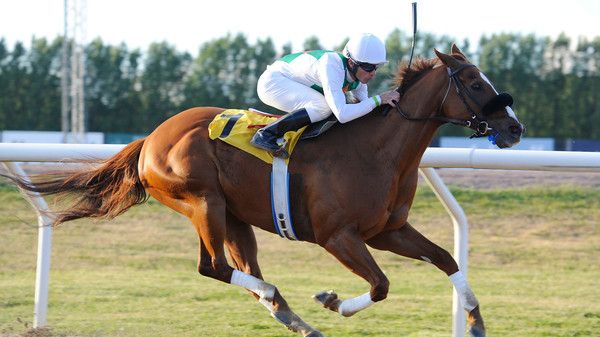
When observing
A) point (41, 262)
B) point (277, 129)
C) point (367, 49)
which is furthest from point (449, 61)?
point (41, 262)

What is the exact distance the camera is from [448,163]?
→ 17.2 feet

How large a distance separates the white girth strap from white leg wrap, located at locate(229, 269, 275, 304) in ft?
1.04

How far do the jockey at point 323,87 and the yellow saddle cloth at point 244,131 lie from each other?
49mm

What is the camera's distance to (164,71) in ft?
111

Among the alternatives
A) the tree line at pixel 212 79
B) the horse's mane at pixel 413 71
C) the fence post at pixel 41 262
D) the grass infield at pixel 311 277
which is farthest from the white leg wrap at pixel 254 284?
the tree line at pixel 212 79

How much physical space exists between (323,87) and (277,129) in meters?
0.30

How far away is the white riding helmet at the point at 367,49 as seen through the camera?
4773mm

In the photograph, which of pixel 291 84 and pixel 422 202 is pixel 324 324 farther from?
pixel 422 202

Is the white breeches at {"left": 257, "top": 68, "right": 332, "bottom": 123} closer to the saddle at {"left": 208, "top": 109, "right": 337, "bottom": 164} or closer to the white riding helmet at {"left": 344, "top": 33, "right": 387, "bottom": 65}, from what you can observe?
the saddle at {"left": 208, "top": 109, "right": 337, "bottom": 164}

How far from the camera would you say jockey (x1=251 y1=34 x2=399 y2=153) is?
477cm

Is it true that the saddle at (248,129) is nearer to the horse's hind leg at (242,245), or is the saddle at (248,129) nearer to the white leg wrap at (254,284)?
the horse's hind leg at (242,245)

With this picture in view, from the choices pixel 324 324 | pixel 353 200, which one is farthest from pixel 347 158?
pixel 324 324

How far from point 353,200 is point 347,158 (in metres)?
0.23

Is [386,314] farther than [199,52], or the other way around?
[199,52]
